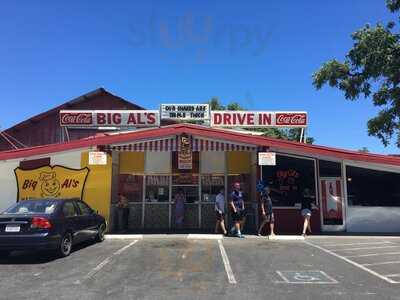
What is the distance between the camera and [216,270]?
385 inches

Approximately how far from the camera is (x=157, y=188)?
63.4 ft

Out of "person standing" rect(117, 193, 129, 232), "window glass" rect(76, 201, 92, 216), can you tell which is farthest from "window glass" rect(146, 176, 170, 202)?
"window glass" rect(76, 201, 92, 216)

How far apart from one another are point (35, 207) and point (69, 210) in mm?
879

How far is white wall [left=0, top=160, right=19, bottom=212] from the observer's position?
17.6 metres

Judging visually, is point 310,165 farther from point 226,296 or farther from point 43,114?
point 43,114

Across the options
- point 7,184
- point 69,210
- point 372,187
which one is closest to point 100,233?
point 69,210

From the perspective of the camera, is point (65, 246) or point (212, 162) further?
point (212, 162)

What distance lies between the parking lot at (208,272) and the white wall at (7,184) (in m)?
5.67

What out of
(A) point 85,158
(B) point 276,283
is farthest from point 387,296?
(A) point 85,158

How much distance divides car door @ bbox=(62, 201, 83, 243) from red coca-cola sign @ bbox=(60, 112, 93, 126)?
1005 centimetres

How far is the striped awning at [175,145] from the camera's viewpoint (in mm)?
16844

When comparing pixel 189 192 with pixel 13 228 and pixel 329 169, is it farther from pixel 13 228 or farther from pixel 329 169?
pixel 13 228

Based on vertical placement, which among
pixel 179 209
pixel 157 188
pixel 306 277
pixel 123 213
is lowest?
pixel 306 277

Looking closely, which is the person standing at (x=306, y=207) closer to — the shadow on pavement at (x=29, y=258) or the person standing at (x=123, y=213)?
the person standing at (x=123, y=213)
